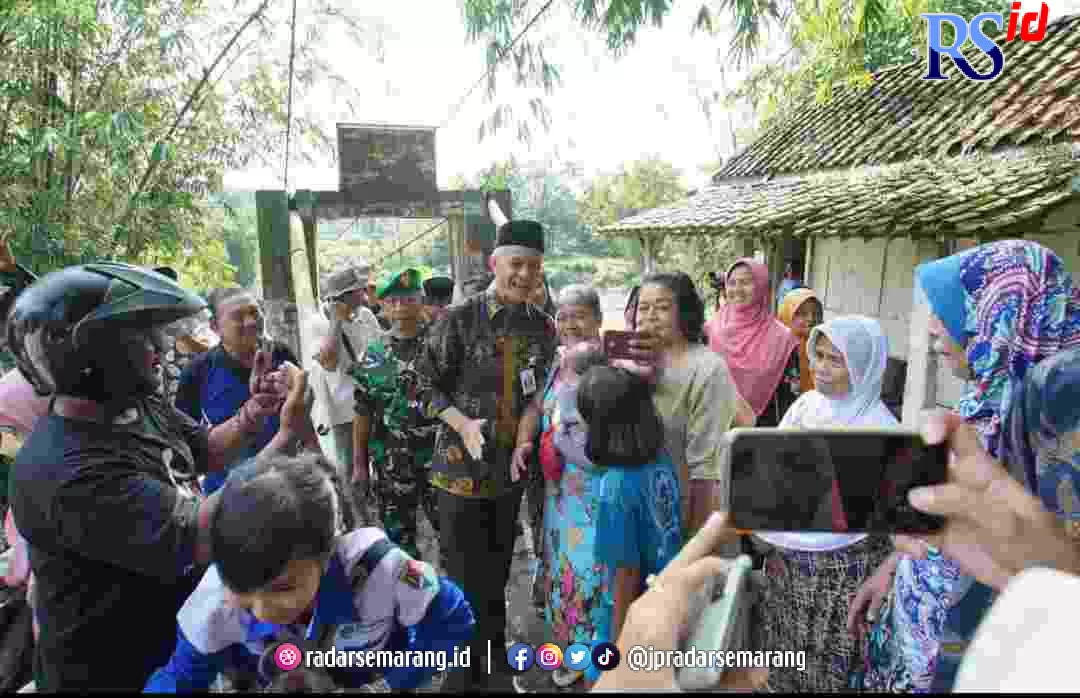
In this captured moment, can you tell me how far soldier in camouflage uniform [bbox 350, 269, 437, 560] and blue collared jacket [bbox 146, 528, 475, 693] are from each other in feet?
5.72

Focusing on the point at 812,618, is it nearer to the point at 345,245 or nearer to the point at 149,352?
the point at 149,352

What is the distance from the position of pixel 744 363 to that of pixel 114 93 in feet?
22.0

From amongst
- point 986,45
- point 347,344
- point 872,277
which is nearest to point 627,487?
point 347,344

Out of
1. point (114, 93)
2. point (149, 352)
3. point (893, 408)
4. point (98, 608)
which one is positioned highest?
point (114, 93)

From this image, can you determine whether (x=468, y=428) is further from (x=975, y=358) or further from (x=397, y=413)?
(x=975, y=358)

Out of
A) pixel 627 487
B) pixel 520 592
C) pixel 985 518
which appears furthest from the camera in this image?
pixel 520 592

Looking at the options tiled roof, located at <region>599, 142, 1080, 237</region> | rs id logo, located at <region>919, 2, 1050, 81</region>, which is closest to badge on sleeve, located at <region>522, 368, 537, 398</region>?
tiled roof, located at <region>599, 142, 1080, 237</region>

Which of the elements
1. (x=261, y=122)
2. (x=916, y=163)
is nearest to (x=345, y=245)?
Answer: (x=261, y=122)

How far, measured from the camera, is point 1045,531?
36.9 inches

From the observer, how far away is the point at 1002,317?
150 centimetres

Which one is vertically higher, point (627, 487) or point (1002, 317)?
point (1002, 317)

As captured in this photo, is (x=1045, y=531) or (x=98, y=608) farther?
(x=98, y=608)

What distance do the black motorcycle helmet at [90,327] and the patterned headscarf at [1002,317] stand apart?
187 centimetres

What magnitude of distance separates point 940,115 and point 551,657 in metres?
6.85
